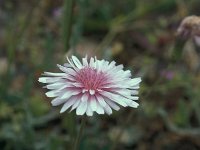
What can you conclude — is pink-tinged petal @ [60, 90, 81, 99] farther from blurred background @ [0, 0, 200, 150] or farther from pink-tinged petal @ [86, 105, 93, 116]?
blurred background @ [0, 0, 200, 150]

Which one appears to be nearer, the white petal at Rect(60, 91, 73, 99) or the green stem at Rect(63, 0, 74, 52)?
the white petal at Rect(60, 91, 73, 99)

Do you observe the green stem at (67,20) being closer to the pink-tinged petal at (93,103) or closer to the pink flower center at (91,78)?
the pink flower center at (91,78)

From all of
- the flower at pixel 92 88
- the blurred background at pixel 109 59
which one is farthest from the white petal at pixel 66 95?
the blurred background at pixel 109 59

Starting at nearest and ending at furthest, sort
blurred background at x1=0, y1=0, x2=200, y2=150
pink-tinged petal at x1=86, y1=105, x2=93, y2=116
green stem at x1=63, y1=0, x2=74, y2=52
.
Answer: pink-tinged petal at x1=86, y1=105, x2=93, y2=116 → green stem at x1=63, y1=0, x2=74, y2=52 → blurred background at x1=0, y1=0, x2=200, y2=150

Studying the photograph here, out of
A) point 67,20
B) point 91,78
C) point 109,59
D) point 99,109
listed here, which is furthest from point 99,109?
point 109,59

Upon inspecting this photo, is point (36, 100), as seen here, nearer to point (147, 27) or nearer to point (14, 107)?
point (14, 107)

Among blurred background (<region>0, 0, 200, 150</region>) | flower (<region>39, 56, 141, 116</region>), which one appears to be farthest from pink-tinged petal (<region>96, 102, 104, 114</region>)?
blurred background (<region>0, 0, 200, 150</region>)

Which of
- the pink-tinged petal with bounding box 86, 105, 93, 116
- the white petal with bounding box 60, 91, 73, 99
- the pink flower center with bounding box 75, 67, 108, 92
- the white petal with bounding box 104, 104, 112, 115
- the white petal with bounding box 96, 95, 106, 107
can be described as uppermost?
the pink flower center with bounding box 75, 67, 108, 92
